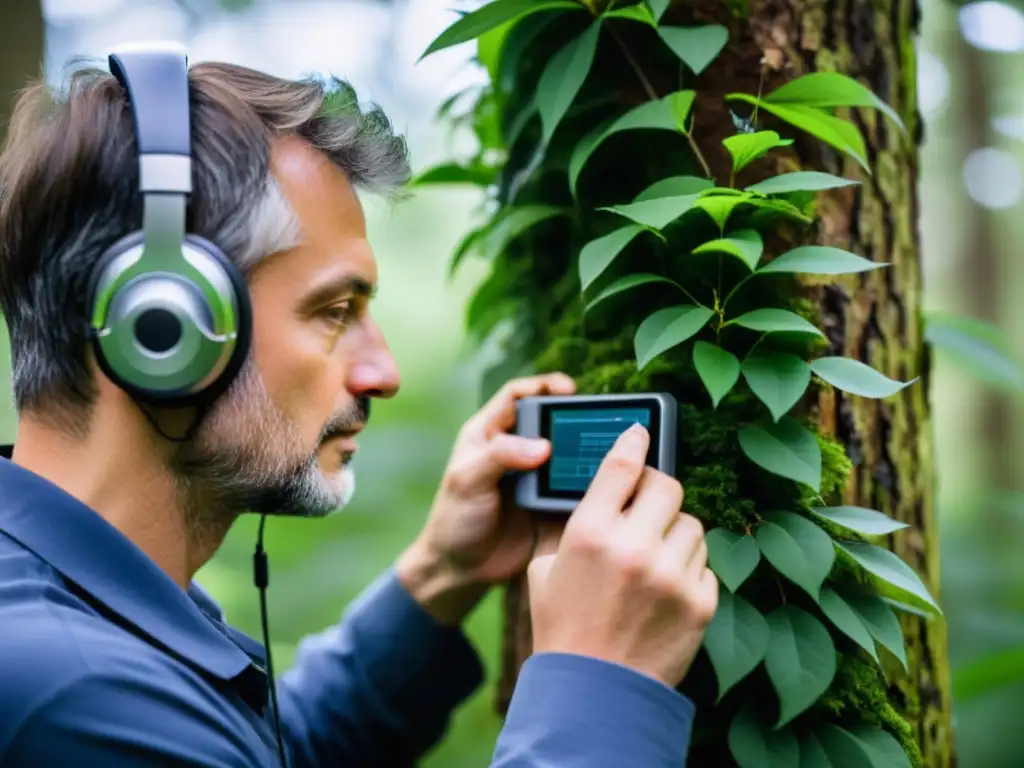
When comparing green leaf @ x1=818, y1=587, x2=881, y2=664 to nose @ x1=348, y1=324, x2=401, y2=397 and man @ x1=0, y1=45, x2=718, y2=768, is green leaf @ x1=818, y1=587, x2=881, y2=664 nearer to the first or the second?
man @ x1=0, y1=45, x2=718, y2=768

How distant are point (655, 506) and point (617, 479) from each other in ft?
0.17

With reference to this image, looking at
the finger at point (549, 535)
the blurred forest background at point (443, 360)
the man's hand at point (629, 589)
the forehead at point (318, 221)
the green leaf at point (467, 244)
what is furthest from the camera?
the blurred forest background at point (443, 360)

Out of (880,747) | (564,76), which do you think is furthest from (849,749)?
(564,76)

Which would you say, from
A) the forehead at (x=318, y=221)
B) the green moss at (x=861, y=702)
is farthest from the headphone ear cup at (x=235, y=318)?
the green moss at (x=861, y=702)

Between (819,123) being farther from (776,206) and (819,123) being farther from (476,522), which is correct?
(476,522)

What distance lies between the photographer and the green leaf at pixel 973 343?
1.31 meters

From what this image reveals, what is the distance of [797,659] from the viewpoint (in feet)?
3.27

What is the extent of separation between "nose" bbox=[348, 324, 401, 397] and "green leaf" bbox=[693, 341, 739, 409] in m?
0.43

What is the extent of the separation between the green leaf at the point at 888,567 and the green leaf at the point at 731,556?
A: 12 centimetres

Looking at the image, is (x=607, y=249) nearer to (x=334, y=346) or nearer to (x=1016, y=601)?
(x=334, y=346)

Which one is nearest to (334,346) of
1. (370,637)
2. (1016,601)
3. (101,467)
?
(101,467)

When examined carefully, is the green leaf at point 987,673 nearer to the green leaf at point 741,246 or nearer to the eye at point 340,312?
the green leaf at point 741,246

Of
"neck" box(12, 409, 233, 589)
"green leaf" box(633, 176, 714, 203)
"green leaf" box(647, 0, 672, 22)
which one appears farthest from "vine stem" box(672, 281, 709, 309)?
"neck" box(12, 409, 233, 589)

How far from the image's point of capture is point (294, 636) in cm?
401
